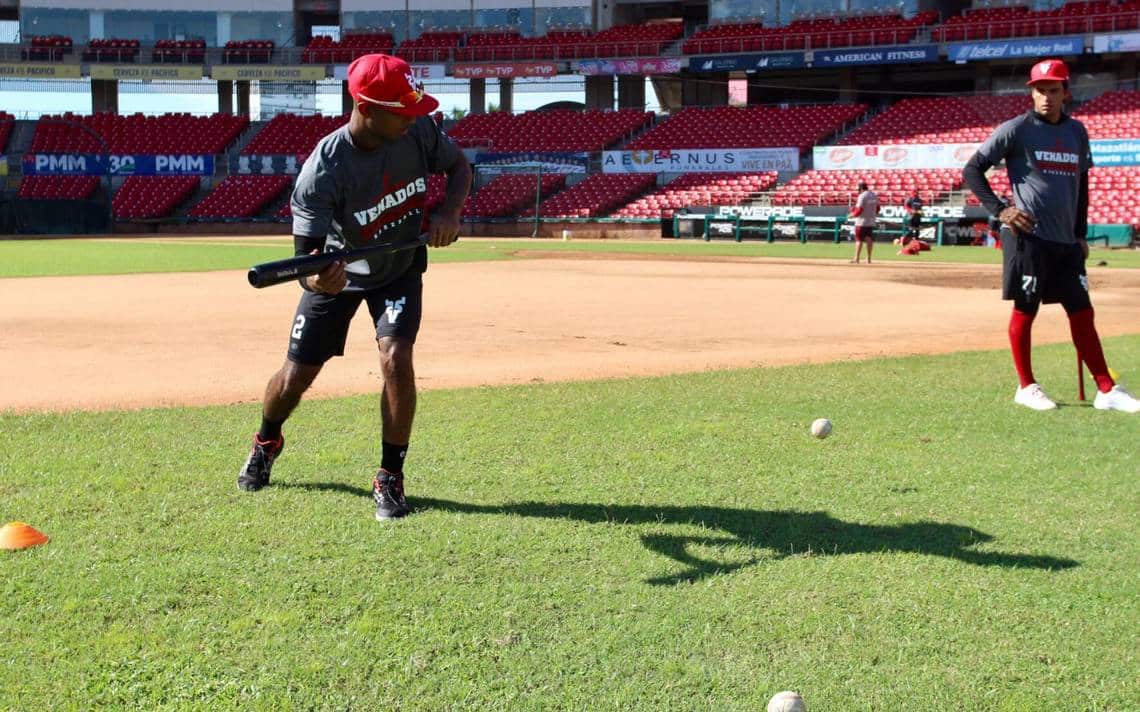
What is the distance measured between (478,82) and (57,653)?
57076mm

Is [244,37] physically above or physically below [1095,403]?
above

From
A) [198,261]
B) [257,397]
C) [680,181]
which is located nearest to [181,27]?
[680,181]

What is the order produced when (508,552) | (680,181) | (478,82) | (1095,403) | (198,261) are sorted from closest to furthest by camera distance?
(508,552), (1095,403), (198,261), (680,181), (478,82)

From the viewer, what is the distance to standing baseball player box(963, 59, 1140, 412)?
8148mm

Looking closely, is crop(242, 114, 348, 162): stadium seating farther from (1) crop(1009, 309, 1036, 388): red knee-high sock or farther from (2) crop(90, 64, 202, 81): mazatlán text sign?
(1) crop(1009, 309, 1036, 388): red knee-high sock

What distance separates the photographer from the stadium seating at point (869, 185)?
4084cm

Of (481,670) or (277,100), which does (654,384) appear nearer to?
(481,670)

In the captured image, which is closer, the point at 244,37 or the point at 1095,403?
the point at 1095,403

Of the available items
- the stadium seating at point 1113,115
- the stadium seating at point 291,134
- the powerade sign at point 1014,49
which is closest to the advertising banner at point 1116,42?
the powerade sign at point 1014,49

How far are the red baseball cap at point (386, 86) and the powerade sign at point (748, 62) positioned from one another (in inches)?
1853

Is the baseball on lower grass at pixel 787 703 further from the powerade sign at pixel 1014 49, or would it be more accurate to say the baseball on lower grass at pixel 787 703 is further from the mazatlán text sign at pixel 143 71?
the mazatlán text sign at pixel 143 71

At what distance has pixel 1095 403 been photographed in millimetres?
8023

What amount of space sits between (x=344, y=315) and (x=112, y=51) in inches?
2377

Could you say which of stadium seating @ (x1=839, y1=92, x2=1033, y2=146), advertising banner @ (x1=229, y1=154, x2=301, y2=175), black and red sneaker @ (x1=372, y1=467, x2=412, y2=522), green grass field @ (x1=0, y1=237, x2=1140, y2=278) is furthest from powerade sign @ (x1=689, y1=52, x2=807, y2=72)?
black and red sneaker @ (x1=372, y1=467, x2=412, y2=522)
